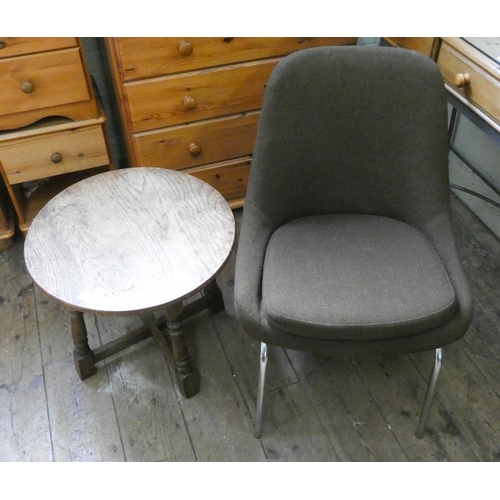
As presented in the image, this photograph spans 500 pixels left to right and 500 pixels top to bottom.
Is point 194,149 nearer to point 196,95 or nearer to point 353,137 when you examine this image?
point 196,95

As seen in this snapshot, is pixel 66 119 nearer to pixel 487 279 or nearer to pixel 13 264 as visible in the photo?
pixel 13 264

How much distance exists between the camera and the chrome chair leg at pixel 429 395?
133cm

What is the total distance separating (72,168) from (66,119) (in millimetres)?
171

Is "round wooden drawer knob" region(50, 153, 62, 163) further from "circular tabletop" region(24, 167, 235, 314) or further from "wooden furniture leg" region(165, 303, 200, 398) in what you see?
"wooden furniture leg" region(165, 303, 200, 398)

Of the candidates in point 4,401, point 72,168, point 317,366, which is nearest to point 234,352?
point 317,366

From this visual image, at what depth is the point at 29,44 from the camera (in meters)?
1.57

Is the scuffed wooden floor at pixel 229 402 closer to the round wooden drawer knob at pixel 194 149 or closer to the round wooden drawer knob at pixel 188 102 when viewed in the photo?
the round wooden drawer knob at pixel 194 149

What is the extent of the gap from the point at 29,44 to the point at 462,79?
4.03 ft

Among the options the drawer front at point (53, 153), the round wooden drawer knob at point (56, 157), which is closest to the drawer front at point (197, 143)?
the drawer front at point (53, 153)

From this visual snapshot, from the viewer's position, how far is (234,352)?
1.73 meters

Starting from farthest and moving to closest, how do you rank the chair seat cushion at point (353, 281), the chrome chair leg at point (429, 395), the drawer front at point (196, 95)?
the drawer front at point (196, 95), the chrome chair leg at point (429, 395), the chair seat cushion at point (353, 281)

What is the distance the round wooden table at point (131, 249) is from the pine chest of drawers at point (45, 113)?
0.34 m

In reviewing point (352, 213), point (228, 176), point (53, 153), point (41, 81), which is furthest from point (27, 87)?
point (352, 213)

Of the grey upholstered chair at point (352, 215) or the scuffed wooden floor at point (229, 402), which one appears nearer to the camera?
the grey upholstered chair at point (352, 215)
